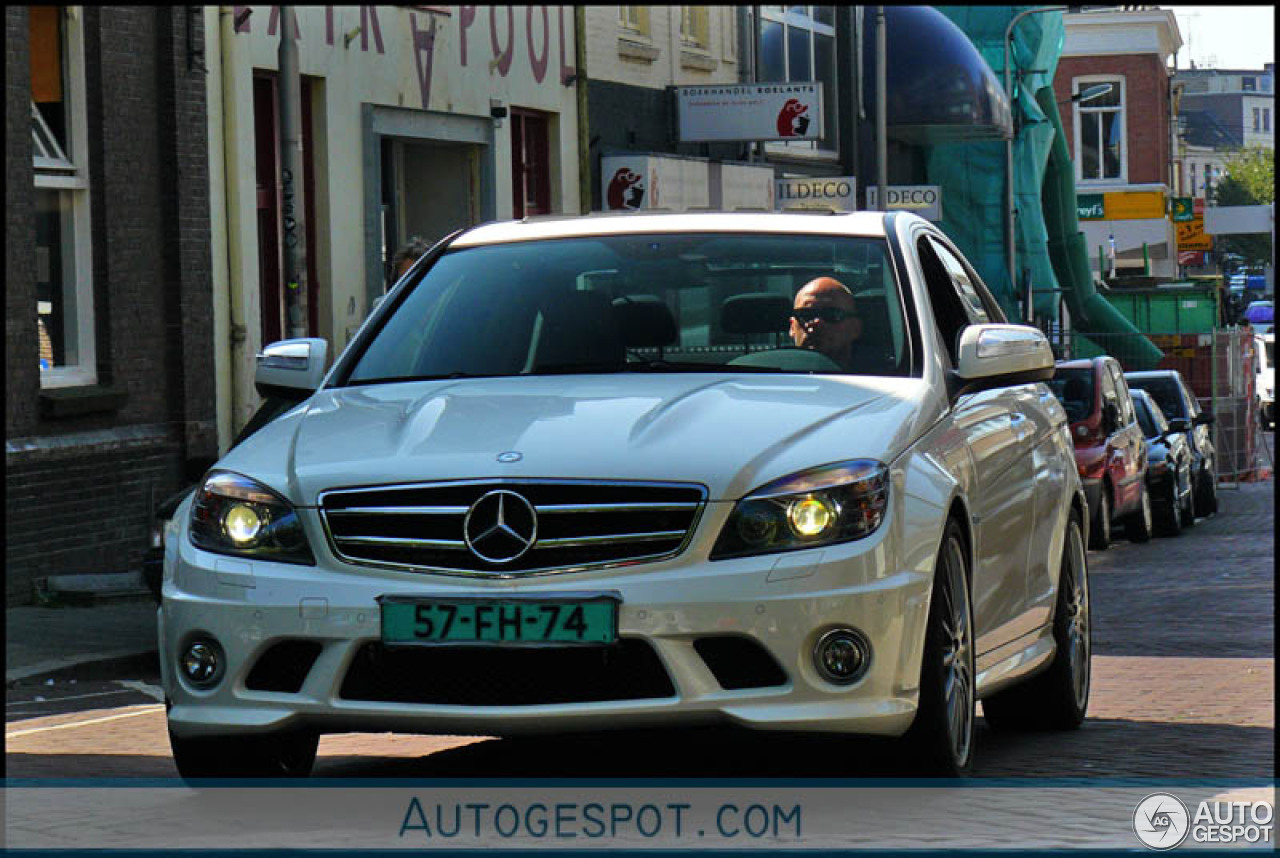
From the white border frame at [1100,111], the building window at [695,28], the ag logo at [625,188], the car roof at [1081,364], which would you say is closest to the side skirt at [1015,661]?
the car roof at [1081,364]

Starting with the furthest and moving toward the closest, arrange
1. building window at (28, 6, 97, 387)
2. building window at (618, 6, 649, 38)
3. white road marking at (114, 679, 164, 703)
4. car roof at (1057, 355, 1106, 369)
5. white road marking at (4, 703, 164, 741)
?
building window at (618, 6, 649, 38), car roof at (1057, 355, 1106, 369), building window at (28, 6, 97, 387), white road marking at (114, 679, 164, 703), white road marking at (4, 703, 164, 741)

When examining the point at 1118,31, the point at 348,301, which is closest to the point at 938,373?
the point at 348,301

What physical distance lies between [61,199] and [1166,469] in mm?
12246

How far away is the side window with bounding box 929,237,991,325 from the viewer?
27.6 feet

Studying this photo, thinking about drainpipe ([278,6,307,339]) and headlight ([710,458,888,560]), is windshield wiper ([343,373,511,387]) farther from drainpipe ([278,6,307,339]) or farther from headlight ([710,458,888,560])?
drainpipe ([278,6,307,339])

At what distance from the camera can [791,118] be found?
2931cm

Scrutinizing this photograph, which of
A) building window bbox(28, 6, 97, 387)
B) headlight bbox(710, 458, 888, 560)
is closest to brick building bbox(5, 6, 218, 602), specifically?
building window bbox(28, 6, 97, 387)

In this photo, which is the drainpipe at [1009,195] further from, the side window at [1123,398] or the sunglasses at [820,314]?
the sunglasses at [820,314]

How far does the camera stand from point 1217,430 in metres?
38.6

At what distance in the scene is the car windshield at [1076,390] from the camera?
23.4 metres

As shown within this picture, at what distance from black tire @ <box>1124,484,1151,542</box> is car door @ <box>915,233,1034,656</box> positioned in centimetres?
1604

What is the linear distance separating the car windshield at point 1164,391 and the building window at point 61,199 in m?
15.5

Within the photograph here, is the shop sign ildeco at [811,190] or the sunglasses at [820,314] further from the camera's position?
the shop sign ildeco at [811,190]

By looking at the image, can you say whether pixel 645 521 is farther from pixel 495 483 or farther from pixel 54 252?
pixel 54 252
